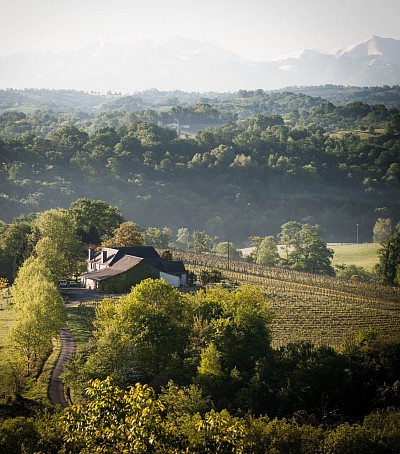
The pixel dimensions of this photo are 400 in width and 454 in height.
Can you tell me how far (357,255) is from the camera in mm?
85562

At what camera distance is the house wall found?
46844 mm

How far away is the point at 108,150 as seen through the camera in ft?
415

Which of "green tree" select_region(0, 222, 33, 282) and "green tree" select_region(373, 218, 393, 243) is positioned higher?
"green tree" select_region(0, 222, 33, 282)

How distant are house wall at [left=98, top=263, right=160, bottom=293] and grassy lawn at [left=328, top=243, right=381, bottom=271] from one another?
34.2 meters

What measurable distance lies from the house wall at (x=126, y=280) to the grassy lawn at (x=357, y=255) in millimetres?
34247

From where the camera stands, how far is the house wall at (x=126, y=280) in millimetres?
46844

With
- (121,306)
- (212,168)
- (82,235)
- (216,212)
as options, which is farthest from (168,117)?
(121,306)

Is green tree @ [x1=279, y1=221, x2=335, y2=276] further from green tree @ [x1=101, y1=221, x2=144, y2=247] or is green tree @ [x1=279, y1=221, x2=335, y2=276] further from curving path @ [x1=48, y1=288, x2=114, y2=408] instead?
curving path @ [x1=48, y1=288, x2=114, y2=408]

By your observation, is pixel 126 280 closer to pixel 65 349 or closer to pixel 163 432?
pixel 65 349

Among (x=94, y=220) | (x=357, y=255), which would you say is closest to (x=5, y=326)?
(x=94, y=220)

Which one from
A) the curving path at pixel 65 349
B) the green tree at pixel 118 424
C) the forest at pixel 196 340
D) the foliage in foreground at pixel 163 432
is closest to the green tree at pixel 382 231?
the forest at pixel 196 340

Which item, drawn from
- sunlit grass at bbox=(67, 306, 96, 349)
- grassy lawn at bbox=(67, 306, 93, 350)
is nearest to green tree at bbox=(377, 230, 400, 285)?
grassy lawn at bbox=(67, 306, 93, 350)

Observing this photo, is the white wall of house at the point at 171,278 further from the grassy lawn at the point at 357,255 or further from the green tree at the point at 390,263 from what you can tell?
the grassy lawn at the point at 357,255

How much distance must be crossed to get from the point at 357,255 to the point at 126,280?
44.8 m
